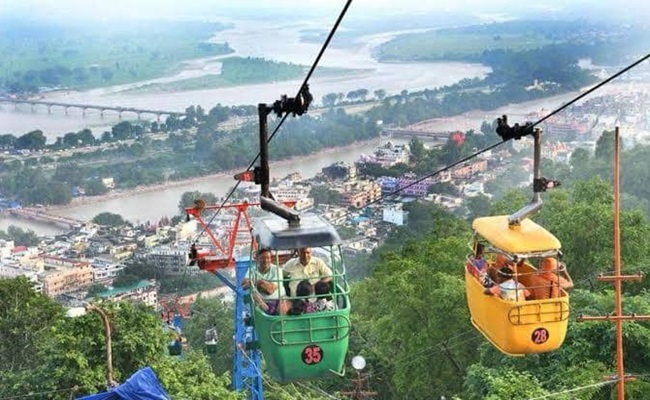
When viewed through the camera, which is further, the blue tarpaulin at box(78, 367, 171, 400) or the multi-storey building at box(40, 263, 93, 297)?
the multi-storey building at box(40, 263, 93, 297)

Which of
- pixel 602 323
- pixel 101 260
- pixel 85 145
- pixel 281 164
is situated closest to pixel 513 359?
pixel 602 323

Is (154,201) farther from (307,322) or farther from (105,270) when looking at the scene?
(307,322)

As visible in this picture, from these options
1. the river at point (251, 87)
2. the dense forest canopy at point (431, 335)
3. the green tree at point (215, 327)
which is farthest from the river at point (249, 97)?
the dense forest canopy at point (431, 335)

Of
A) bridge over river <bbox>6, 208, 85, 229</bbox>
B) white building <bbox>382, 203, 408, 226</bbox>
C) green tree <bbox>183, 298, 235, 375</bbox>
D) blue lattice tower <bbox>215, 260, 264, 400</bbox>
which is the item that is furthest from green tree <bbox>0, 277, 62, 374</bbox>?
bridge over river <bbox>6, 208, 85, 229</bbox>

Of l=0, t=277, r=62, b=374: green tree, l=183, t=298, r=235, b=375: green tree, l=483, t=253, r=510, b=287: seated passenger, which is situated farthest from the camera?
l=183, t=298, r=235, b=375: green tree

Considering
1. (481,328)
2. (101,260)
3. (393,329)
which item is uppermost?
(481,328)

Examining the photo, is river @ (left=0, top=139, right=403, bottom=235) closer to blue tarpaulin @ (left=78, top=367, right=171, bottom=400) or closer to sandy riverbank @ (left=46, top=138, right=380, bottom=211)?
sandy riverbank @ (left=46, top=138, right=380, bottom=211)

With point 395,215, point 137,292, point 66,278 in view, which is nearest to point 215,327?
point 137,292

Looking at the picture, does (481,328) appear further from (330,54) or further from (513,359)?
(330,54)
